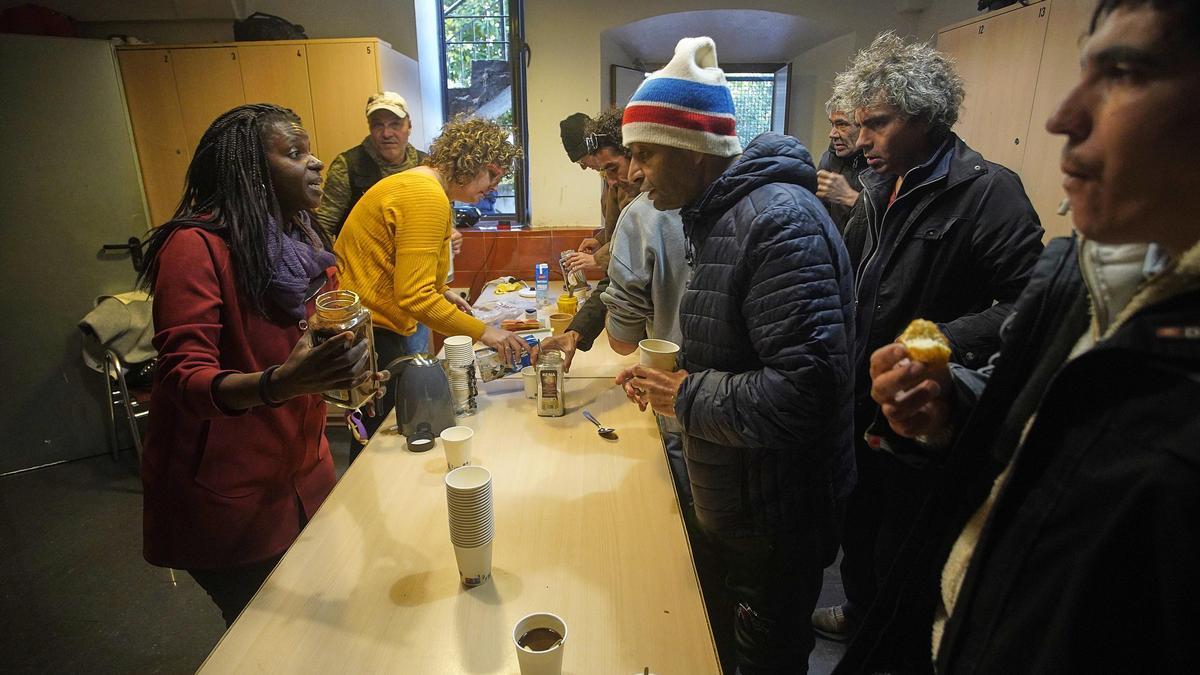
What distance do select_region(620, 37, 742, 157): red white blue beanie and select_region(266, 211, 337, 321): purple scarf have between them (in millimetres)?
775

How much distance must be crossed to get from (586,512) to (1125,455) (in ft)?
3.42

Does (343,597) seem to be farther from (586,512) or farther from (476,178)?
(476,178)

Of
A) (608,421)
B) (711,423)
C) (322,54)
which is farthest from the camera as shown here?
(322,54)

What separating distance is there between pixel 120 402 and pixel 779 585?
12.3ft

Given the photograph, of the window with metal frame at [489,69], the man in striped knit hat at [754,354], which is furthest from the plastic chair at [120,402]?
the man in striped knit hat at [754,354]

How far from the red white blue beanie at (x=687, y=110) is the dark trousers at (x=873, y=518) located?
107 cm

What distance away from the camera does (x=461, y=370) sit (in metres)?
1.86

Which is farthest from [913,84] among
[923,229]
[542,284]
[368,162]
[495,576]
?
[368,162]

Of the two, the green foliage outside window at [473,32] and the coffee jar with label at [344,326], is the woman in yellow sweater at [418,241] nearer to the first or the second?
the coffee jar with label at [344,326]

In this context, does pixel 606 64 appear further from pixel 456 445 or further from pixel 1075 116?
pixel 1075 116

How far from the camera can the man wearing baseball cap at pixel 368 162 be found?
3209 mm

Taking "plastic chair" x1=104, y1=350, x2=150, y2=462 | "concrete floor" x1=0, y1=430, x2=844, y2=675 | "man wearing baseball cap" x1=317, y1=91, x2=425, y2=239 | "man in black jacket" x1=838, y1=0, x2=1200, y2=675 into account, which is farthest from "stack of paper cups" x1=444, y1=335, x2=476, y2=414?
"plastic chair" x1=104, y1=350, x2=150, y2=462

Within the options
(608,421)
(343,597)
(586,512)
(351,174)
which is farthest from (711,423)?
(351,174)

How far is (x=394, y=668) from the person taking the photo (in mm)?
971
